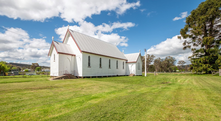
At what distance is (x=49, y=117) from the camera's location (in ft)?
11.9

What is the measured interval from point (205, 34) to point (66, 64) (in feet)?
118

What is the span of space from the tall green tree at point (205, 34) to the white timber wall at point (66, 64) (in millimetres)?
31816

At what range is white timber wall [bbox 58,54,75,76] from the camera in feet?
62.0

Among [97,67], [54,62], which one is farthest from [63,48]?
[97,67]

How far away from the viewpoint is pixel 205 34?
1216 inches

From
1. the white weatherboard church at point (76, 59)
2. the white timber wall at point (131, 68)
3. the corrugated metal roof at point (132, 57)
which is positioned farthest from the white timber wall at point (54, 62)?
the corrugated metal roof at point (132, 57)

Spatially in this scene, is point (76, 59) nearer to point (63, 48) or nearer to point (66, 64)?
point (66, 64)

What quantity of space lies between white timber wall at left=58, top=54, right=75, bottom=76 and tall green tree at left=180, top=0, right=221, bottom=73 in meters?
31.8

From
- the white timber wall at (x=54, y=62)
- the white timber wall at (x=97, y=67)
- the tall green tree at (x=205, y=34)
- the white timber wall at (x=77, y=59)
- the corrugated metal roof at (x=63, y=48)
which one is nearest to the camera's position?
the white timber wall at (x=54, y=62)

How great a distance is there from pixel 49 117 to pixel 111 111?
6.75ft

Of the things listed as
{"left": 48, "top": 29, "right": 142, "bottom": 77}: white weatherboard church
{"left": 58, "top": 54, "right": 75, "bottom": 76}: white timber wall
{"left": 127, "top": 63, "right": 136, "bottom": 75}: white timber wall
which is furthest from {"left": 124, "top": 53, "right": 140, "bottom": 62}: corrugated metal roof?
{"left": 58, "top": 54, "right": 75, "bottom": 76}: white timber wall

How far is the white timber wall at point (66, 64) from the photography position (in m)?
18.9

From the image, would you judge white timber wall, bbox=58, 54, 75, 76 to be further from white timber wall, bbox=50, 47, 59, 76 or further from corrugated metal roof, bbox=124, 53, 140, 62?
corrugated metal roof, bbox=124, 53, 140, 62

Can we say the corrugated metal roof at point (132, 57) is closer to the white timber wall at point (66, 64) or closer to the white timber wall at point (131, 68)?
the white timber wall at point (131, 68)
